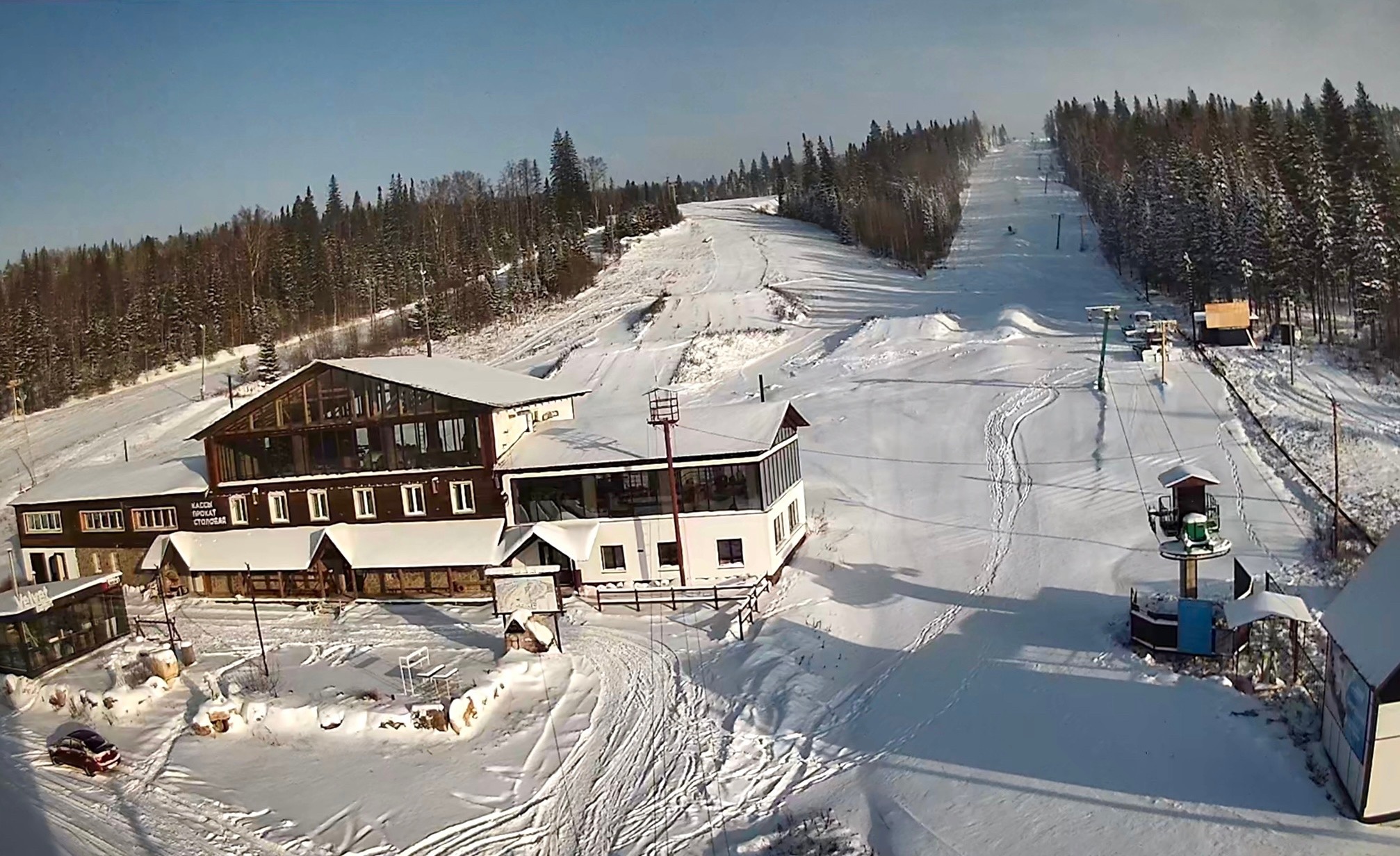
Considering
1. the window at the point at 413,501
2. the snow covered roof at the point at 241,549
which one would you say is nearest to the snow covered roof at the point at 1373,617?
the window at the point at 413,501

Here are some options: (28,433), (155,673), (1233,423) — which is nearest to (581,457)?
(155,673)

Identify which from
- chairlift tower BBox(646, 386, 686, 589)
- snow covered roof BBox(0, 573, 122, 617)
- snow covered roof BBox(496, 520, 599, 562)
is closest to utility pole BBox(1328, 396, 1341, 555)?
chairlift tower BBox(646, 386, 686, 589)

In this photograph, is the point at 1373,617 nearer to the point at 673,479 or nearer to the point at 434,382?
the point at 673,479

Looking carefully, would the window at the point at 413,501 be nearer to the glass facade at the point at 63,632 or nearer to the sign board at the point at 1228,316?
the glass facade at the point at 63,632

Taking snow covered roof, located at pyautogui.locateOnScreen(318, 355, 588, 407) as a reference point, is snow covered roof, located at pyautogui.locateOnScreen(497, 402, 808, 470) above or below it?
below

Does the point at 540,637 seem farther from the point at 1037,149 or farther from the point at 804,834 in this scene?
the point at 1037,149

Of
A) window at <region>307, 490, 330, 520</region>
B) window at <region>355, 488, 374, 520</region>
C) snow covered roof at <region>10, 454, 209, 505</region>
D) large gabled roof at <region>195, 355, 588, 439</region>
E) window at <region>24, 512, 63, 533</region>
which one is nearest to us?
large gabled roof at <region>195, 355, 588, 439</region>

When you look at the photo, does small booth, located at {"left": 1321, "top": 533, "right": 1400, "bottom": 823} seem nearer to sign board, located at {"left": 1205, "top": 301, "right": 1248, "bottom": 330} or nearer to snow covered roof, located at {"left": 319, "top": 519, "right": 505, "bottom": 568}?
snow covered roof, located at {"left": 319, "top": 519, "right": 505, "bottom": 568}
